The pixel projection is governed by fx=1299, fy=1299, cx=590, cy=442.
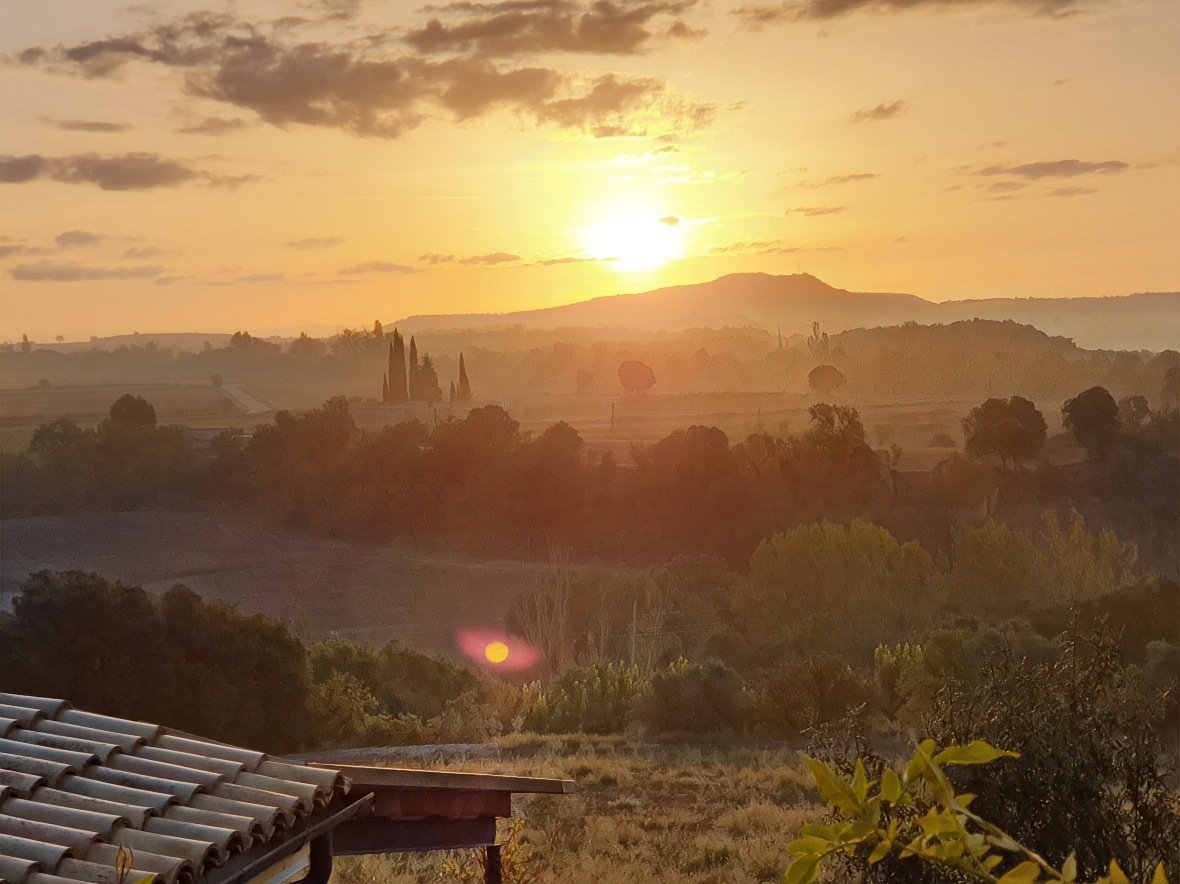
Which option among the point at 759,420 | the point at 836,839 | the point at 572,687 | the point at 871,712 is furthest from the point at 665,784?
the point at 759,420

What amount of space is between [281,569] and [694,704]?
13.8 m

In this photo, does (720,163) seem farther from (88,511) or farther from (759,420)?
(88,511)

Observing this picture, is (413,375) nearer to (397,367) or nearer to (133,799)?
(397,367)

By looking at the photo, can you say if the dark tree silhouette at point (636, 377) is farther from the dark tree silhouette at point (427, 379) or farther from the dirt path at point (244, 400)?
the dirt path at point (244, 400)

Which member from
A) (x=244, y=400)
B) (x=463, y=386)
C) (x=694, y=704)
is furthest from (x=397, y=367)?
(x=694, y=704)

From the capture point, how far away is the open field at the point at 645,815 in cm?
1030

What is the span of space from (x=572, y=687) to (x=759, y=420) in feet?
50.9

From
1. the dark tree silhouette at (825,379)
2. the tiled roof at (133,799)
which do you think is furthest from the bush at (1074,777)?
the dark tree silhouette at (825,379)

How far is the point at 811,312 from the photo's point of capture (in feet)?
164

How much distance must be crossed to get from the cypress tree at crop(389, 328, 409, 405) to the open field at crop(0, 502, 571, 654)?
1000cm

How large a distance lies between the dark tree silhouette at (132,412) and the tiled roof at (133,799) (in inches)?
1138

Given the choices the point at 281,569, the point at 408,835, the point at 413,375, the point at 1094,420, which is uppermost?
the point at 413,375

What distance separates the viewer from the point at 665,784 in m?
14.0

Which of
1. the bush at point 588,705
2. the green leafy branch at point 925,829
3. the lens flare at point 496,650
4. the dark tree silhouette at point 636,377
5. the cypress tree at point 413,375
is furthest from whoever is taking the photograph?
the dark tree silhouette at point 636,377
